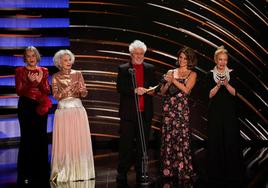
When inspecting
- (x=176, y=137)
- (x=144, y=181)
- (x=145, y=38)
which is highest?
(x=145, y=38)

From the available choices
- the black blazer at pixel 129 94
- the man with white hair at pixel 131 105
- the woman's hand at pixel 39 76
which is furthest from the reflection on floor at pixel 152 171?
the woman's hand at pixel 39 76

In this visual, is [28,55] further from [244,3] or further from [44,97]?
[244,3]

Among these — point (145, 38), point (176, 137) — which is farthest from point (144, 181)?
point (145, 38)

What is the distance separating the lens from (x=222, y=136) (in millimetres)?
7137

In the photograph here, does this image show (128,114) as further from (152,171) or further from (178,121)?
(152,171)

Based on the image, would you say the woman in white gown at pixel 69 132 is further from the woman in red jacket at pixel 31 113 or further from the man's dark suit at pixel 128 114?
the man's dark suit at pixel 128 114

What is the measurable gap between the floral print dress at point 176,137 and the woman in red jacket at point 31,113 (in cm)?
142

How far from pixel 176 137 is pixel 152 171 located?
2.37ft

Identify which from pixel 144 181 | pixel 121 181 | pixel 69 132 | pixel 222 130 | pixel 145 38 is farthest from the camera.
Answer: pixel 145 38

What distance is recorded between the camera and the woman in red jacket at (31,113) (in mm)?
6898

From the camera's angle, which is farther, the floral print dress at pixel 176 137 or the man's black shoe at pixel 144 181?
the floral print dress at pixel 176 137

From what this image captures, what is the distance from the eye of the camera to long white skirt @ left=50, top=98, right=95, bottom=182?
6.86 metres

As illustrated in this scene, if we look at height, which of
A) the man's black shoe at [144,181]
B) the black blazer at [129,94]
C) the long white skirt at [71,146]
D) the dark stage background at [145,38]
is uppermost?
the dark stage background at [145,38]

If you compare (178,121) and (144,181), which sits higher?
(178,121)
